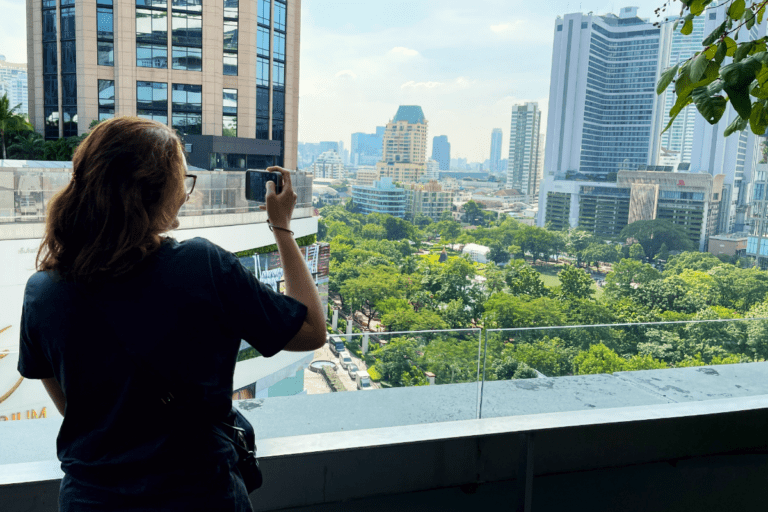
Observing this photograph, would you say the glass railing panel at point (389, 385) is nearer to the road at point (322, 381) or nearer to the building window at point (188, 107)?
the road at point (322, 381)

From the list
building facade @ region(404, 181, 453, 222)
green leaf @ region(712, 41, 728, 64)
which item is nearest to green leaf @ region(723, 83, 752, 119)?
green leaf @ region(712, 41, 728, 64)

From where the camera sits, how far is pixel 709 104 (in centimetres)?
92

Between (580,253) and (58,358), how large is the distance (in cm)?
5555

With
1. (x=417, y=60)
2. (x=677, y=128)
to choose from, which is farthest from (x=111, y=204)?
(x=417, y=60)

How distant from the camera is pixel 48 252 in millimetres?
755

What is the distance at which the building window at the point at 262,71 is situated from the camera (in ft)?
77.9

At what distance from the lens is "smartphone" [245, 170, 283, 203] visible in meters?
0.91

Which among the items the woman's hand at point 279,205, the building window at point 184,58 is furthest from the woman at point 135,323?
the building window at point 184,58

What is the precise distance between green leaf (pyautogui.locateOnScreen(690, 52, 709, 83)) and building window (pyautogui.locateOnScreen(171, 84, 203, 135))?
23.7m

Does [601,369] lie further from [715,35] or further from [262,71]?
[262,71]

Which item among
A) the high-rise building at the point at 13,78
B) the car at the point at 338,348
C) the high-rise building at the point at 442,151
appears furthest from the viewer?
the high-rise building at the point at 442,151

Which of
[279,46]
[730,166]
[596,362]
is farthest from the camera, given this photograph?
[730,166]

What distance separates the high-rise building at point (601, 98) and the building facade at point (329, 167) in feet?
99.9

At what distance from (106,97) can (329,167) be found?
209ft
